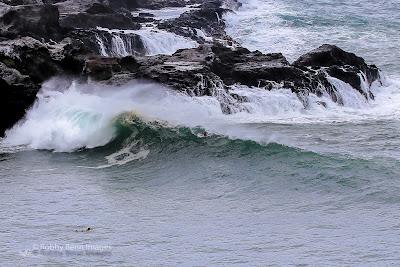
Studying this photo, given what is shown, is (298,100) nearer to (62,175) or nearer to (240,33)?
(62,175)

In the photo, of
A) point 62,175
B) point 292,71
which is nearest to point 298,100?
point 292,71

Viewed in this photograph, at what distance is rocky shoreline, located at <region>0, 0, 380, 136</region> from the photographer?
80.9 feet

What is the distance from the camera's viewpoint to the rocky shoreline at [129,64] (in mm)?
24672

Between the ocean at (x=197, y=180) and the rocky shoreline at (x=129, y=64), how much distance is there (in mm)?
554

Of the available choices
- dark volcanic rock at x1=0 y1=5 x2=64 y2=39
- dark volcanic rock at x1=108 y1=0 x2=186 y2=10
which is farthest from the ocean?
dark volcanic rock at x1=108 y1=0 x2=186 y2=10

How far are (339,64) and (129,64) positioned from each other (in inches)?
376

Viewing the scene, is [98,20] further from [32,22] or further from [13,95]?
[13,95]

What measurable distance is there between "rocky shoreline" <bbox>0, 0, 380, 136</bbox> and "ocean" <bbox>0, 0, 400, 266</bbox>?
1.82 ft

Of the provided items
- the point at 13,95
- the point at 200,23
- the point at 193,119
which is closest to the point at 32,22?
the point at 13,95

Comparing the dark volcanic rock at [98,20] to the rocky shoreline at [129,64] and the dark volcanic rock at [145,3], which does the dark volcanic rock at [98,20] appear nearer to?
the rocky shoreline at [129,64]

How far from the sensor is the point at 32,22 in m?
32.2

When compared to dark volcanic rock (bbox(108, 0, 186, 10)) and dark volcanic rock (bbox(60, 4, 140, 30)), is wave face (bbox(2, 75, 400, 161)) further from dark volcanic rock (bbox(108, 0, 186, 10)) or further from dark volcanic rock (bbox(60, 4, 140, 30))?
dark volcanic rock (bbox(108, 0, 186, 10))

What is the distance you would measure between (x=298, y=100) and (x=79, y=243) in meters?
15.2

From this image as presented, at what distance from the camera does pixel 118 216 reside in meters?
15.6
